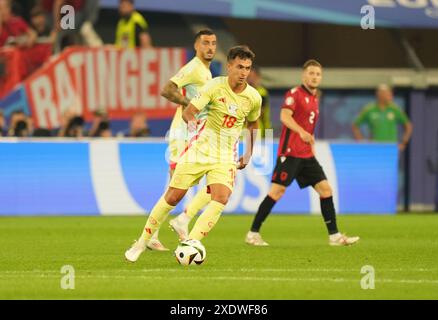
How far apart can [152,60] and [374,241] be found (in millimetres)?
9130

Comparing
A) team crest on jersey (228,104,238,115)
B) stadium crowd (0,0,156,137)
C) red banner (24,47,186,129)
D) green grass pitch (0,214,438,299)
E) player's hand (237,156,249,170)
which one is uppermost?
stadium crowd (0,0,156,137)

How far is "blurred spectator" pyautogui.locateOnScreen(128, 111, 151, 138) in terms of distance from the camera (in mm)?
21797

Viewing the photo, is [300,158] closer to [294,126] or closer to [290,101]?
[294,126]

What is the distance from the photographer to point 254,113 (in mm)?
12289

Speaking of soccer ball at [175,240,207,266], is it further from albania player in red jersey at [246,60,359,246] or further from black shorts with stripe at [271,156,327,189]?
black shorts with stripe at [271,156,327,189]

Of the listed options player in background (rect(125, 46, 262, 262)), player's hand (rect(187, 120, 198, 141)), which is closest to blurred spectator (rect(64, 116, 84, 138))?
player's hand (rect(187, 120, 198, 141))

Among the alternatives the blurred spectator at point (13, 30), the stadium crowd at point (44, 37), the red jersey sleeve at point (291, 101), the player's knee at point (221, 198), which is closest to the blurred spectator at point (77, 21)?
the stadium crowd at point (44, 37)

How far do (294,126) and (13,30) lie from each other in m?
9.80

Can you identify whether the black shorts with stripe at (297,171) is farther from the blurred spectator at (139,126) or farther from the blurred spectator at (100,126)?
the blurred spectator at (139,126)

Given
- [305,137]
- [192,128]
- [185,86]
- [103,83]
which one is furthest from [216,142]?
[103,83]

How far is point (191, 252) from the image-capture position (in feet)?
38.0

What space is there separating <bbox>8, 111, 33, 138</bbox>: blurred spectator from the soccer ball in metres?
9.50
